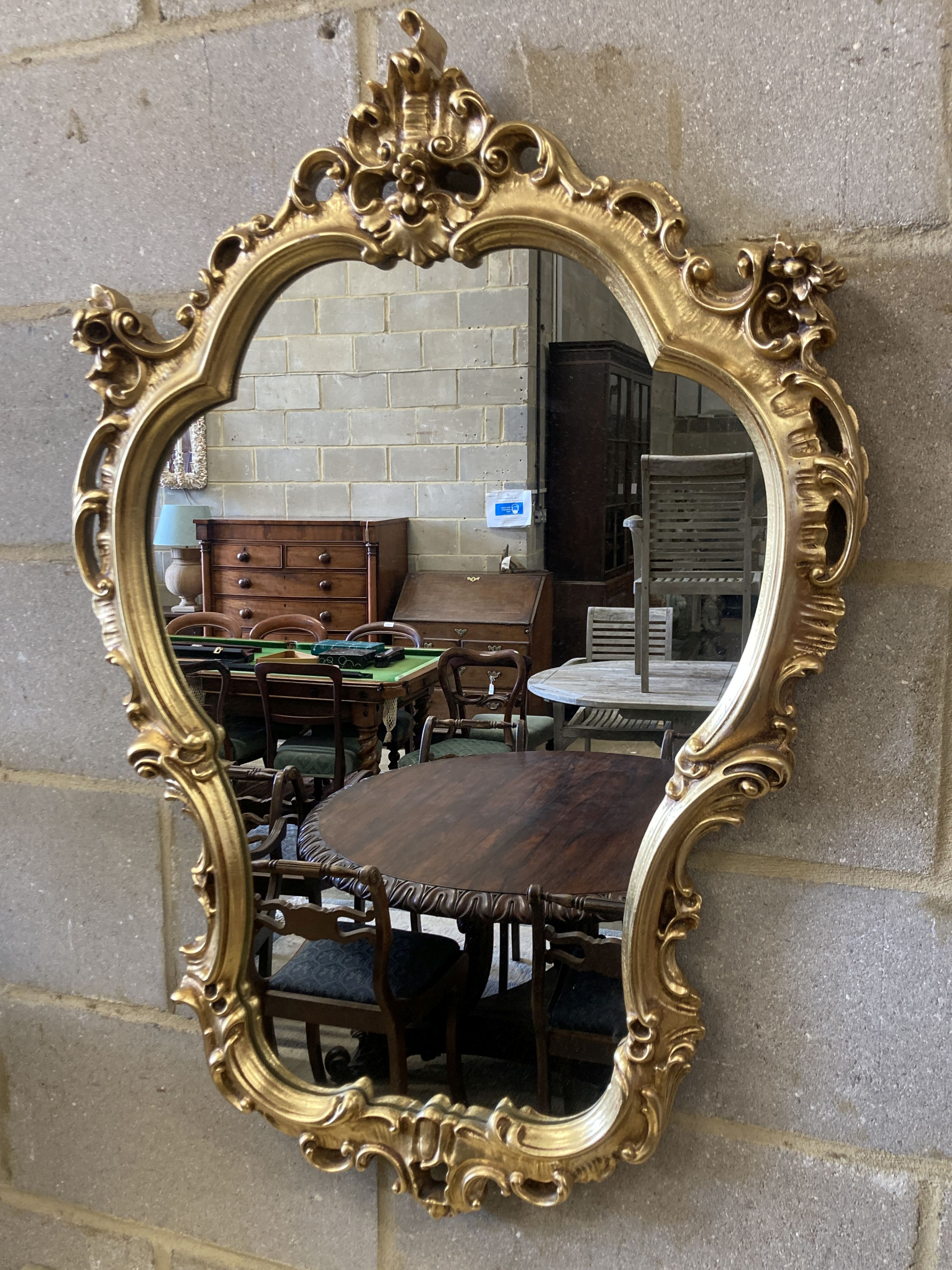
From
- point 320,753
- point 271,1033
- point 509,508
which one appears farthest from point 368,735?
point 271,1033

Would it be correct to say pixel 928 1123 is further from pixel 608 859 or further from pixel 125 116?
pixel 125 116

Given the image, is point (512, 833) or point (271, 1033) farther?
point (271, 1033)

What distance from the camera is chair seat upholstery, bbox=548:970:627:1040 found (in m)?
0.95

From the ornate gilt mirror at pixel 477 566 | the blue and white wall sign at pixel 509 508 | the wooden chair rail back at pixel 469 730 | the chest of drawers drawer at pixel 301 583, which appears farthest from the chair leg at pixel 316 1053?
the blue and white wall sign at pixel 509 508

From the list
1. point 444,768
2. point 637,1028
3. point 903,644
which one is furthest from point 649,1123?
point 903,644

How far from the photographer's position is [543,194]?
883 mm

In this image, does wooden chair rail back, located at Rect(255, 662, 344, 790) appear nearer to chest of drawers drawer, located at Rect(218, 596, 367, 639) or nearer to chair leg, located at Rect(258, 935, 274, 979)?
chest of drawers drawer, located at Rect(218, 596, 367, 639)

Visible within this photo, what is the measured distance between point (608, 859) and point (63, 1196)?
93 cm

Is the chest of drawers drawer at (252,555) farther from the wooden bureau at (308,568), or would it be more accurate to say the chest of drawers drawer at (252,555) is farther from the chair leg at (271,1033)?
the chair leg at (271,1033)

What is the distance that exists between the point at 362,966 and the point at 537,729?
12.1 inches

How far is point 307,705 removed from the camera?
1.01 m

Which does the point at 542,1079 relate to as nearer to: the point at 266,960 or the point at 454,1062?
the point at 454,1062

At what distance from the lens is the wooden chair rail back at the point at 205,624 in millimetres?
1025

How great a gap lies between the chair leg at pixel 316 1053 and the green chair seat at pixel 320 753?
0.93ft
